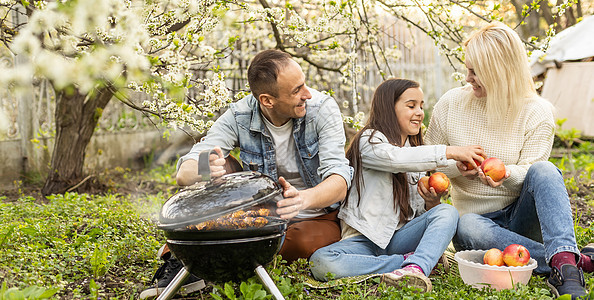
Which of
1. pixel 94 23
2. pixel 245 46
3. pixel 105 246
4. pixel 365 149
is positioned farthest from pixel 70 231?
pixel 245 46

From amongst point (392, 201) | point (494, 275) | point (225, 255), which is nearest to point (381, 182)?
point (392, 201)

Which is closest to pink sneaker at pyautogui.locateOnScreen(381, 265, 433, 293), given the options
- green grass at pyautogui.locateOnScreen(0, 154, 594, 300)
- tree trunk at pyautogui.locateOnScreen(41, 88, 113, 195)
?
green grass at pyautogui.locateOnScreen(0, 154, 594, 300)

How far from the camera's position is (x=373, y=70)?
11.4 meters

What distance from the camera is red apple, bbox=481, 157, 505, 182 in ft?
10.6

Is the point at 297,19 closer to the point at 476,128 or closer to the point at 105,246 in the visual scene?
the point at 476,128

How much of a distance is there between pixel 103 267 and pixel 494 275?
6.36 ft

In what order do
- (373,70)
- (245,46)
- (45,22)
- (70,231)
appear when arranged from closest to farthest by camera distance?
(45,22)
(70,231)
(245,46)
(373,70)

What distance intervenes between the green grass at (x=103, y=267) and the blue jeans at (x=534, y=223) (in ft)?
0.65

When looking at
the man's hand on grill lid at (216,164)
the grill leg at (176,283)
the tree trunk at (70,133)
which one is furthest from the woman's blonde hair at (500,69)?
the tree trunk at (70,133)

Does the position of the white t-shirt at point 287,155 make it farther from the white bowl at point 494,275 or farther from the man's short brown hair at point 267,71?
the white bowl at point 494,275

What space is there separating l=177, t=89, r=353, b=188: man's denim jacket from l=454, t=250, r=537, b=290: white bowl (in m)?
0.94

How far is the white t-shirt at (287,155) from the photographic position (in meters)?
3.61

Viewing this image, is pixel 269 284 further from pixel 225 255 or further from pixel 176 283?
pixel 176 283

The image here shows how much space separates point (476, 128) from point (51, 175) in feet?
13.9
